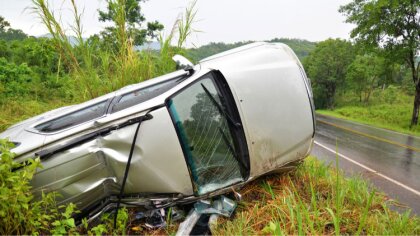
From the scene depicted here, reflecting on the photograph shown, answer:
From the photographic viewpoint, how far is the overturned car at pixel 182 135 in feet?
8.14

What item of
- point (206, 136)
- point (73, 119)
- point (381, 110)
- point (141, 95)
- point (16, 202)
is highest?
point (141, 95)

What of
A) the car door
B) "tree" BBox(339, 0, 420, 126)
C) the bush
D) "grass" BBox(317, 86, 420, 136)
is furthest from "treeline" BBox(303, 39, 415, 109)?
the bush

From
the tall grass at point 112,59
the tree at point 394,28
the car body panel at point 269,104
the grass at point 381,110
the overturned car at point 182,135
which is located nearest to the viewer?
the overturned car at point 182,135

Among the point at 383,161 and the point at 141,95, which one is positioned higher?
the point at 141,95

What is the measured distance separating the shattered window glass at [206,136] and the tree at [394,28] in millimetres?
15876

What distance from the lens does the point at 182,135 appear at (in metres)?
2.70

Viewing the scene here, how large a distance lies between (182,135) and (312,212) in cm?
140

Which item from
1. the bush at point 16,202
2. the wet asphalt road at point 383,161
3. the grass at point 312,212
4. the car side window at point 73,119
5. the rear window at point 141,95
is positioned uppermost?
the rear window at point 141,95

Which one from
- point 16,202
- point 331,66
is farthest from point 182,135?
point 331,66

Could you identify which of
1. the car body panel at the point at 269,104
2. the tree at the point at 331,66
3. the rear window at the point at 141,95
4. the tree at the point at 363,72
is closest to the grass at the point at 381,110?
the tree at the point at 363,72

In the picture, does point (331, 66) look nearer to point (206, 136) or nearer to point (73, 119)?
point (206, 136)

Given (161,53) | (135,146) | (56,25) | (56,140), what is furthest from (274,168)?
(56,25)

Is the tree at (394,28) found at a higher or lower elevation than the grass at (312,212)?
higher

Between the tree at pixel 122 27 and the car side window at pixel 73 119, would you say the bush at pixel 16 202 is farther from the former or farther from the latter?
the tree at pixel 122 27
